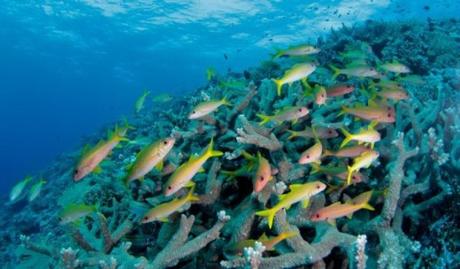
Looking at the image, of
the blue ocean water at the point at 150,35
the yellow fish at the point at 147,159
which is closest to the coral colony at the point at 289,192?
the yellow fish at the point at 147,159

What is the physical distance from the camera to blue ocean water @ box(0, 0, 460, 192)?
1162 inches

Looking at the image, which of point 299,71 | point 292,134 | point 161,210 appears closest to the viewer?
point 161,210

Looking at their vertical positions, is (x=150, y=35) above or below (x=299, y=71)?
below

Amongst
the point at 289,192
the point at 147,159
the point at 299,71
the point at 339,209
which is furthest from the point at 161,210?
the point at 299,71

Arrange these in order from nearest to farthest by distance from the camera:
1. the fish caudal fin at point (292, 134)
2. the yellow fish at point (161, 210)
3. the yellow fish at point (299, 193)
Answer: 1. the yellow fish at point (299, 193)
2. the yellow fish at point (161, 210)
3. the fish caudal fin at point (292, 134)

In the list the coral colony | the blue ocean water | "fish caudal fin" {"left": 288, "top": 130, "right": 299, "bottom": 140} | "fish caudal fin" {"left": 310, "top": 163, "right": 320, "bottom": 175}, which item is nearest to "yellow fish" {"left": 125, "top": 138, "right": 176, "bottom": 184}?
the coral colony

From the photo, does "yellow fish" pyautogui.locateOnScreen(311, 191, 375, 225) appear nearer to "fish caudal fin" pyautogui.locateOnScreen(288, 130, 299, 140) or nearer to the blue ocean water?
"fish caudal fin" pyautogui.locateOnScreen(288, 130, 299, 140)

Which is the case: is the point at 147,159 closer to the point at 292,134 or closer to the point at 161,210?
the point at 161,210

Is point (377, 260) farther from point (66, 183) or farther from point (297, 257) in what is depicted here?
point (66, 183)

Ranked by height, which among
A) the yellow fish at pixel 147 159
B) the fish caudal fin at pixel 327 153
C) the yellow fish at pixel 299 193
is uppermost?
the yellow fish at pixel 147 159

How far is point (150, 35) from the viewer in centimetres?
3984

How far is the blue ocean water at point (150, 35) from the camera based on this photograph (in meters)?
29.5

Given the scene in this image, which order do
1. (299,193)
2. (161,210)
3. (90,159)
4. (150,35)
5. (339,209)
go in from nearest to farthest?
1. (299,193)
2. (339,209)
3. (90,159)
4. (161,210)
5. (150,35)

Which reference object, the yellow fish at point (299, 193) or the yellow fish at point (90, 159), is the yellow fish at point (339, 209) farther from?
the yellow fish at point (90, 159)
